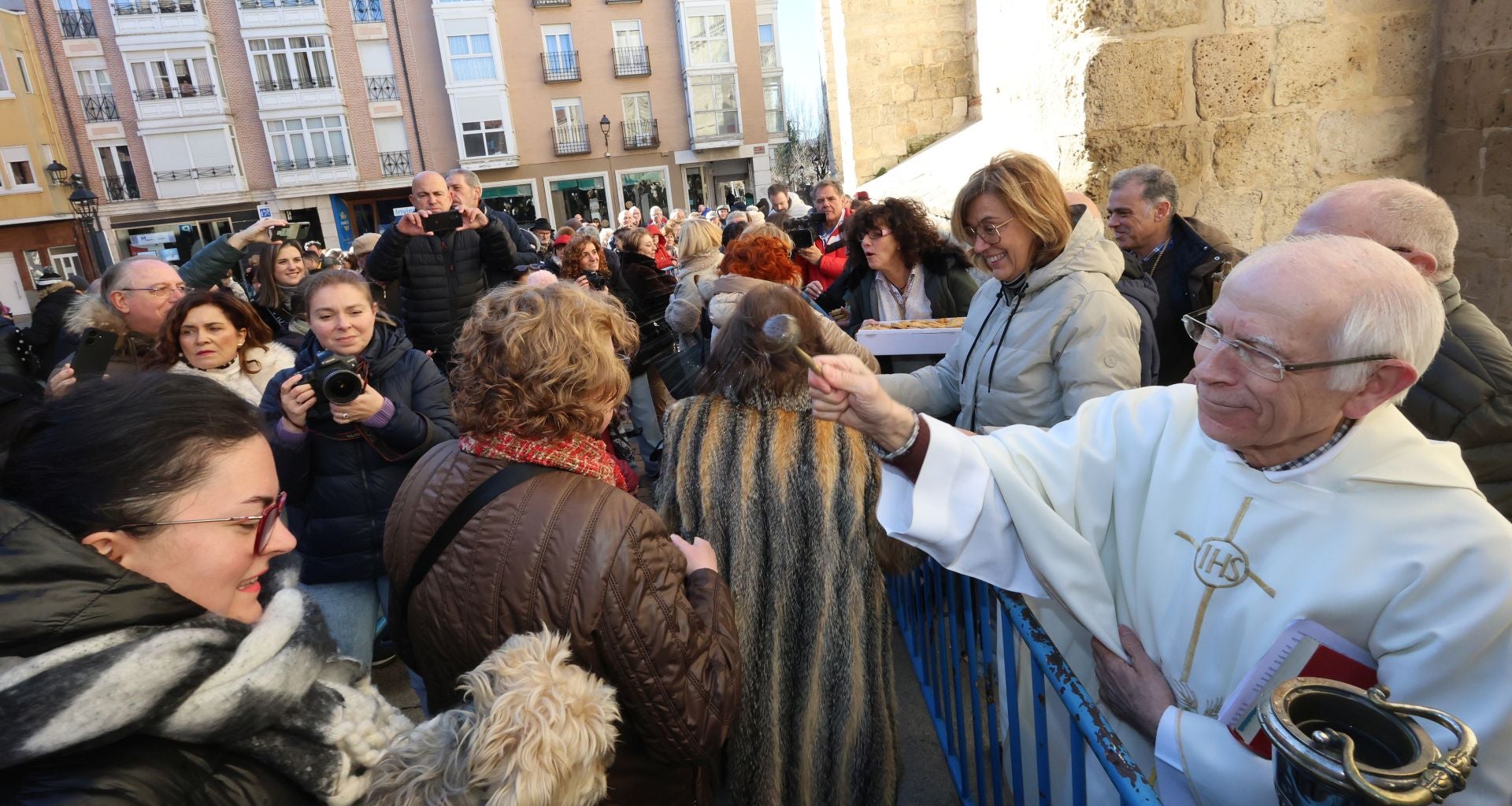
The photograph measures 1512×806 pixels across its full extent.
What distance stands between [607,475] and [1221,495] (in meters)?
1.24

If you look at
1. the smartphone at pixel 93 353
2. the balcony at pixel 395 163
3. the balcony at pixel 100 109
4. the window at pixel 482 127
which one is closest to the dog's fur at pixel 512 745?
the smartphone at pixel 93 353

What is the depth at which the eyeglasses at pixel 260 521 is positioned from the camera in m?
1.05

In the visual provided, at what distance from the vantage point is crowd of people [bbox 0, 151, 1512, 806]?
3.26ft

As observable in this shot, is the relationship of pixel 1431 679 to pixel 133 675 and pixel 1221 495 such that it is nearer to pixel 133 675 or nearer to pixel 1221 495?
pixel 1221 495

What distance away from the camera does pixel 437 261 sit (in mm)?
4574

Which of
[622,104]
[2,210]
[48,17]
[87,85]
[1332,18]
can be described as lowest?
[1332,18]

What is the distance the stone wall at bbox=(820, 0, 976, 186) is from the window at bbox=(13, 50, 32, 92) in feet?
101

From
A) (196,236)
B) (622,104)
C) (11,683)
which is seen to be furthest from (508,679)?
(196,236)

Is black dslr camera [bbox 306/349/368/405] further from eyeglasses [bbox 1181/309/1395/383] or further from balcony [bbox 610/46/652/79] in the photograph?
balcony [bbox 610/46/652/79]

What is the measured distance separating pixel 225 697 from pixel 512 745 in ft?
1.19

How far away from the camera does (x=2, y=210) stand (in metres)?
25.0

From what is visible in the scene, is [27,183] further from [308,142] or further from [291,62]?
[291,62]

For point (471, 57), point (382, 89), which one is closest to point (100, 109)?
point (382, 89)

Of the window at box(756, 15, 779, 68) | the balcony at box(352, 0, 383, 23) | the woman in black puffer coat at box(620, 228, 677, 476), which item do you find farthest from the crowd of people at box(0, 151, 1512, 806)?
the window at box(756, 15, 779, 68)
